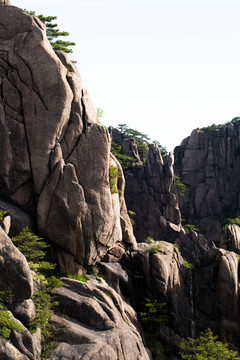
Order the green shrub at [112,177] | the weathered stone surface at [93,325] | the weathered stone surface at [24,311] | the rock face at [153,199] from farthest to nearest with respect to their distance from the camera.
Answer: the rock face at [153,199] < the green shrub at [112,177] < the weathered stone surface at [93,325] < the weathered stone surface at [24,311]

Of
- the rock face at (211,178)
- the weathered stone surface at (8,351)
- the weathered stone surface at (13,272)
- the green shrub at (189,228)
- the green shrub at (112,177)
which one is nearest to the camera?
the weathered stone surface at (8,351)

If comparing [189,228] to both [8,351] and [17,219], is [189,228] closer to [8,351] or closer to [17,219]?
[17,219]

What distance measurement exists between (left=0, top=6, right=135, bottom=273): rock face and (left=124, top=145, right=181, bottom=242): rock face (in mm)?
39970

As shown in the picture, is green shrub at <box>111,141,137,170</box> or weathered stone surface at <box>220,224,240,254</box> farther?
green shrub at <box>111,141,137,170</box>

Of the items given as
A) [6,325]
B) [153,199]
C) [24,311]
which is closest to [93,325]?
[24,311]

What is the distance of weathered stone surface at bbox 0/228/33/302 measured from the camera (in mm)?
19641

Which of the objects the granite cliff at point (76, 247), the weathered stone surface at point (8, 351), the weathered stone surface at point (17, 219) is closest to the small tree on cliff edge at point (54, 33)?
the granite cliff at point (76, 247)

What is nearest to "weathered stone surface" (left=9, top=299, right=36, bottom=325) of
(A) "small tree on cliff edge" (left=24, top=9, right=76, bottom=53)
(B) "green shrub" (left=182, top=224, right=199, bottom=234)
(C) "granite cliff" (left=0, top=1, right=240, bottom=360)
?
(C) "granite cliff" (left=0, top=1, right=240, bottom=360)

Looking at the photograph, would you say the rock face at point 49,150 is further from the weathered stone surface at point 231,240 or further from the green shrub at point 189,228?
the green shrub at point 189,228

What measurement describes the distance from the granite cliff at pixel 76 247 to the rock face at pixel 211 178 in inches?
1621

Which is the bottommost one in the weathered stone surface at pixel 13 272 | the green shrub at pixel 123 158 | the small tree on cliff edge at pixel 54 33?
the weathered stone surface at pixel 13 272

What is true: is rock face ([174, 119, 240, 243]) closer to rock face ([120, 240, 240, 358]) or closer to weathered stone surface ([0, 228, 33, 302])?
rock face ([120, 240, 240, 358])

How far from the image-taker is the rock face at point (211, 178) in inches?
3177

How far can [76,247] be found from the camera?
29.2 metres
